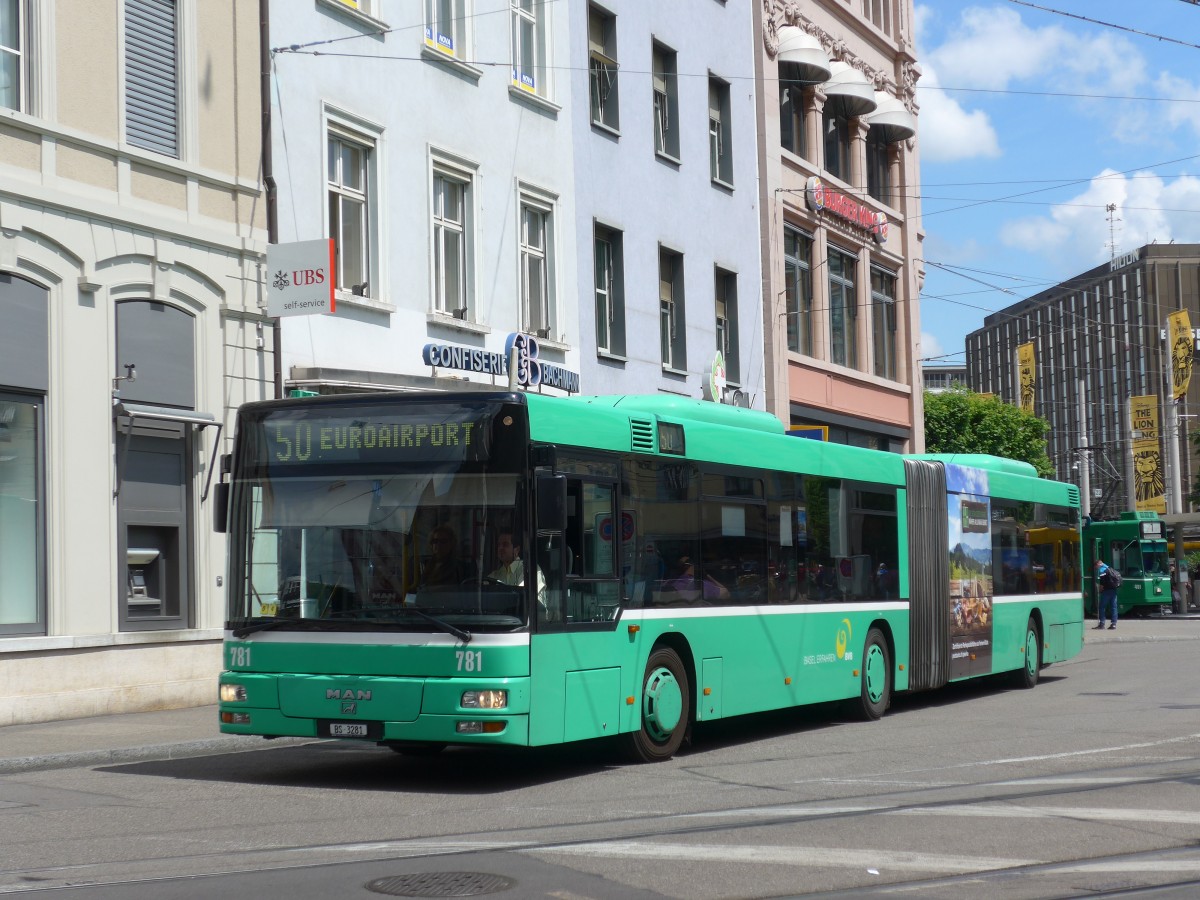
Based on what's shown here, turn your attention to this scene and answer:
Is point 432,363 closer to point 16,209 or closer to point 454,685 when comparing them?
point 16,209

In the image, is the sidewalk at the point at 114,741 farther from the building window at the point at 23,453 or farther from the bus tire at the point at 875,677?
the bus tire at the point at 875,677

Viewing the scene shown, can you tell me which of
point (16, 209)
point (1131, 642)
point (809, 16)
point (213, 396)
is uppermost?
point (809, 16)

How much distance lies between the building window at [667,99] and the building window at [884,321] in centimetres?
925

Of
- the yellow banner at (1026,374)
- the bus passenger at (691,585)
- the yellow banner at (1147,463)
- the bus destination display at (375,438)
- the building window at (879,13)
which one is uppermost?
the building window at (879,13)

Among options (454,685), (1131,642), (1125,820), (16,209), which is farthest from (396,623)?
(1131,642)

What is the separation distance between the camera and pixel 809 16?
34375 millimetres

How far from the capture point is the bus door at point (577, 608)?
1120cm

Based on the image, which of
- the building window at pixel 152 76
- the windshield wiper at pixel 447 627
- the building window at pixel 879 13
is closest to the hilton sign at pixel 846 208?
the building window at pixel 879 13

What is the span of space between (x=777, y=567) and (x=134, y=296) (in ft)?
24.7

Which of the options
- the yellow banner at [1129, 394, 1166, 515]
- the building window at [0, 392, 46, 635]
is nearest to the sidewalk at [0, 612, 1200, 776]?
the building window at [0, 392, 46, 635]

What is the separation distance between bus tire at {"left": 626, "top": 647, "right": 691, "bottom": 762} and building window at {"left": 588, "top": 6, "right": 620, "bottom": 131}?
15.6 metres

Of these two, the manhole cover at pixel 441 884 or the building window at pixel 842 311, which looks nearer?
the manhole cover at pixel 441 884

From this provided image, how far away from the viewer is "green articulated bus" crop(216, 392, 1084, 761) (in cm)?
1108

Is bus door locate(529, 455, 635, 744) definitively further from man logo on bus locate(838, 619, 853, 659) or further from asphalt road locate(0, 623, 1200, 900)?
man logo on bus locate(838, 619, 853, 659)
